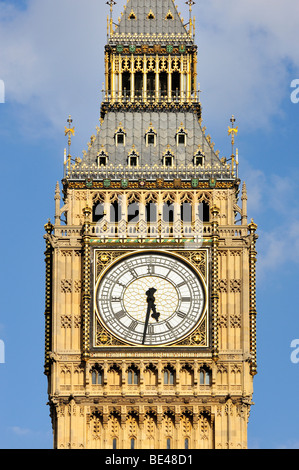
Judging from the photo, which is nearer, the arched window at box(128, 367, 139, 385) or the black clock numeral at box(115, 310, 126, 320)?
the arched window at box(128, 367, 139, 385)

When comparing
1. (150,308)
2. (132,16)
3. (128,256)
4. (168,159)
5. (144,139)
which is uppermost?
(132,16)

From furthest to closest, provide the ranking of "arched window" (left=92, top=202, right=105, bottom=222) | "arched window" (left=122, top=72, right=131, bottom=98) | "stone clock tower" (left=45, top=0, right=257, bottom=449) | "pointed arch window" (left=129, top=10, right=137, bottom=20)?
1. "pointed arch window" (left=129, top=10, right=137, bottom=20)
2. "arched window" (left=122, top=72, right=131, bottom=98)
3. "arched window" (left=92, top=202, right=105, bottom=222)
4. "stone clock tower" (left=45, top=0, right=257, bottom=449)

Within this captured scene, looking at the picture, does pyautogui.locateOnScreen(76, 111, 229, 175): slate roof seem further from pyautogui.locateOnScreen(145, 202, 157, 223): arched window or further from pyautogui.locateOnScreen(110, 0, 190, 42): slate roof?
pyautogui.locateOnScreen(110, 0, 190, 42): slate roof

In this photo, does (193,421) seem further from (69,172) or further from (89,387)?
(69,172)

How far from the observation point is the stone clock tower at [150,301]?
88.7 m

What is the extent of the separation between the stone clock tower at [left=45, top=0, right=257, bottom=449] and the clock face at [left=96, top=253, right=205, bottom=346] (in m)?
0.03

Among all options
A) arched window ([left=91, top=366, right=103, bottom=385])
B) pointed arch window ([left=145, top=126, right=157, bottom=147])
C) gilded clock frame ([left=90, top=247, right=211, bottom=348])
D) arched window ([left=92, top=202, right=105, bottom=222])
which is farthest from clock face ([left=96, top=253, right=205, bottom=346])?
pointed arch window ([left=145, top=126, right=157, bottom=147])

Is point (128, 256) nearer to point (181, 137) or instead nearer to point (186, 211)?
point (186, 211)

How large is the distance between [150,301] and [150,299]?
6 cm

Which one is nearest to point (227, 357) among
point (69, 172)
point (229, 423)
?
point (229, 423)

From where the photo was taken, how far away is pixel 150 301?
8925 cm

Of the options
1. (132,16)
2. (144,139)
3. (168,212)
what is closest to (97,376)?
(168,212)

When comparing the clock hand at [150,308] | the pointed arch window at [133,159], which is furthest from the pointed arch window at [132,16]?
the clock hand at [150,308]

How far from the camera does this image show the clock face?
292 feet
